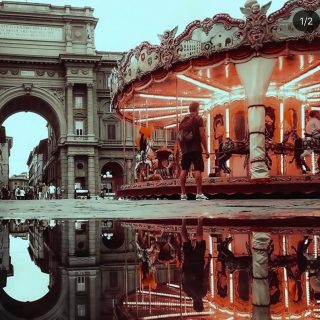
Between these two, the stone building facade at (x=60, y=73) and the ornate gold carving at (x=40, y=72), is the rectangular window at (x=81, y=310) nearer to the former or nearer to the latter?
the stone building facade at (x=60, y=73)

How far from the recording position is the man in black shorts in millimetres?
2050

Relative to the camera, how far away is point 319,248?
323 centimetres

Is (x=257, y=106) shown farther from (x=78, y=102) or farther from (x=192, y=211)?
(x=78, y=102)

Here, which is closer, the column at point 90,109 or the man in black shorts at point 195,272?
the man in black shorts at point 195,272

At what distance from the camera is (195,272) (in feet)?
8.45

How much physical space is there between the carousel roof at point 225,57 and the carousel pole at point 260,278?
11.0 m

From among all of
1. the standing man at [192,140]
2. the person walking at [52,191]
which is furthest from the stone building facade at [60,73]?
the standing man at [192,140]

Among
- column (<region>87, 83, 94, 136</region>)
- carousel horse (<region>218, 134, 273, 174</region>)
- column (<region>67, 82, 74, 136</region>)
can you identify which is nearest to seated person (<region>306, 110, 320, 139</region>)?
carousel horse (<region>218, 134, 273, 174</region>)

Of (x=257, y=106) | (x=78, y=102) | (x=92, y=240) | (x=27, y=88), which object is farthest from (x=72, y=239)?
(x=78, y=102)

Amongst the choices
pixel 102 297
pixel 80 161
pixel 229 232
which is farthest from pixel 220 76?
pixel 80 161

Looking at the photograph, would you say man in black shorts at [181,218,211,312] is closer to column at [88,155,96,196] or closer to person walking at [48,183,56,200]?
person walking at [48,183,56,200]

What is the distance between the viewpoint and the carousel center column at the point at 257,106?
550 inches

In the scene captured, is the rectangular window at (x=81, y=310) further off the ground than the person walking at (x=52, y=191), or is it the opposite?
the person walking at (x=52, y=191)

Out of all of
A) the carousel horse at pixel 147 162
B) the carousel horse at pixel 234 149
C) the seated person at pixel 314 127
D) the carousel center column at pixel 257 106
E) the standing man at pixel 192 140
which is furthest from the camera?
the carousel horse at pixel 147 162
